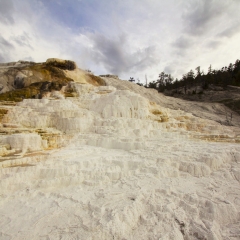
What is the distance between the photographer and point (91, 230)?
10.2 feet

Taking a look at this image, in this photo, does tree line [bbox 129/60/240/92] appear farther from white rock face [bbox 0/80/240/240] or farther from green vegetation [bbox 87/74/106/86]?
white rock face [bbox 0/80/240/240]

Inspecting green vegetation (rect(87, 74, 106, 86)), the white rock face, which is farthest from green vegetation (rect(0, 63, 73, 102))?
the white rock face

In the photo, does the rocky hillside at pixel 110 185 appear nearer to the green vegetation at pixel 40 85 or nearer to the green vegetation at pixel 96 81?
the green vegetation at pixel 40 85

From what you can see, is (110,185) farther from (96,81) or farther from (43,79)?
(96,81)

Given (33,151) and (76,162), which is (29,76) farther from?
(76,162)

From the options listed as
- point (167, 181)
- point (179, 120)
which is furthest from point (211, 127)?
point (167, 181)

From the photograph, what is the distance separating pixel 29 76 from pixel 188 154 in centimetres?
1931

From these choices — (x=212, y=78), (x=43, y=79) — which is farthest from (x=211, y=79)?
(x=43, y=79)

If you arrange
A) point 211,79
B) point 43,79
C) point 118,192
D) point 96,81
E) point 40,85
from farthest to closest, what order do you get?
point 211,79 → point 96,81 → point 43,79 → point 40,85 → point 118,192

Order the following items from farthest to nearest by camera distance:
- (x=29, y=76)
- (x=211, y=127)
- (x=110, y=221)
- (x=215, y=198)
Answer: (x=29, y=76)
(x=211, y=127)
(x=215, y=198)
(x=110, y=221)

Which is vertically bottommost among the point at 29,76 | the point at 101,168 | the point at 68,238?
the point at 68,238

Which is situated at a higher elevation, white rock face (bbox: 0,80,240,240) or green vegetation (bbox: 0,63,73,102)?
green vegetation (bbox: 0,63,73,102)

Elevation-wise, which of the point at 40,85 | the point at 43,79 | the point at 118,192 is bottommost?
the point at 118,192

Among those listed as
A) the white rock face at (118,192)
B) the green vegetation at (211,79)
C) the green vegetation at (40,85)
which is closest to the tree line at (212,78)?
the green vegetation at (211,79)
